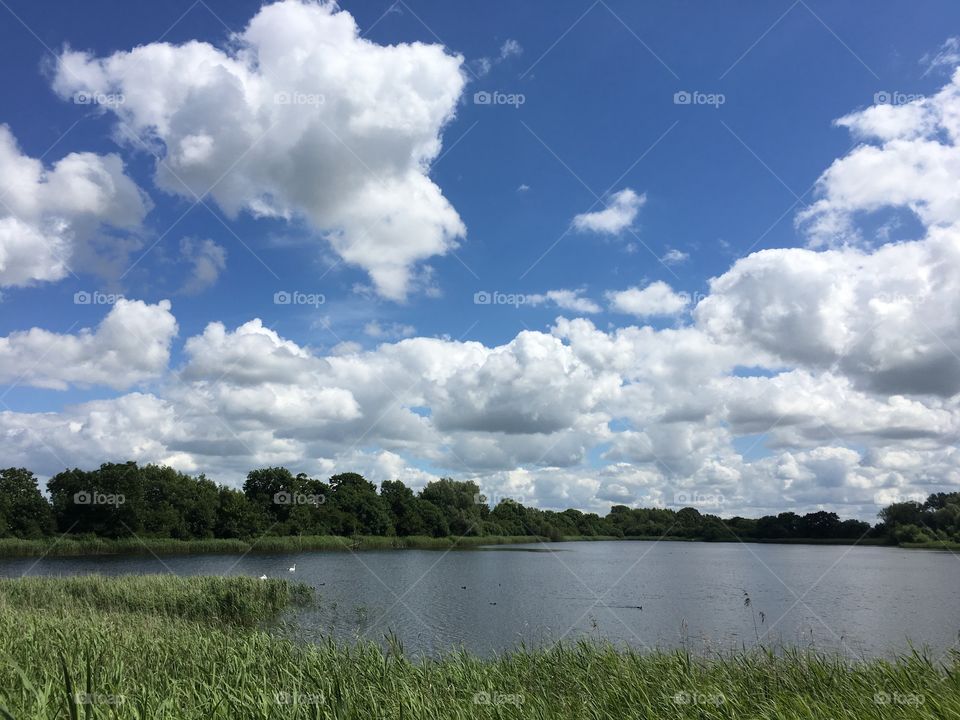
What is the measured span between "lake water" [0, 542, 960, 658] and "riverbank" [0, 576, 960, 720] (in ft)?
10.7

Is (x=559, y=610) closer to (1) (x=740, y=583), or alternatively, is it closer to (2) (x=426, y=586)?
(2) (x=426, y=586)

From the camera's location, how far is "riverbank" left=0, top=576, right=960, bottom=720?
806 cm

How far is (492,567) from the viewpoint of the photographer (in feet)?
196

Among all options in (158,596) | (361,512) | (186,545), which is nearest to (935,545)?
(361,512)

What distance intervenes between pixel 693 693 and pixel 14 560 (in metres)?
68.7

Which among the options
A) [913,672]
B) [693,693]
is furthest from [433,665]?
[913,672]

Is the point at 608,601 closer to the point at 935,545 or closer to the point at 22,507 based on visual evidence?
the point at 22,507

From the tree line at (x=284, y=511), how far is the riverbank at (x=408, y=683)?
6313cm

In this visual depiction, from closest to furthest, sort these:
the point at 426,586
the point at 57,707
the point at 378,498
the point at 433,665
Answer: the point at 57,707
the point at 433,665
the point at 426,586
the point at 378,498

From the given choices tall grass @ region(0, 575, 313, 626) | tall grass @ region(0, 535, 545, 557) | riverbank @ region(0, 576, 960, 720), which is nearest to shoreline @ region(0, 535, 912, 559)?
tall grass @ region(0, 535, 545, 557)

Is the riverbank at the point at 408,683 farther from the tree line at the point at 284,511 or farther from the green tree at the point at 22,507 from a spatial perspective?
the green tree at the point at 22,507

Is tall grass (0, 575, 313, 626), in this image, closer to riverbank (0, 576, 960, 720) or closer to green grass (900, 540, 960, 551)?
riverbank (0, 576, 960, 720)

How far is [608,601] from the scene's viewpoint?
36406 millimetres

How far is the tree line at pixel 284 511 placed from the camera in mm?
79456
